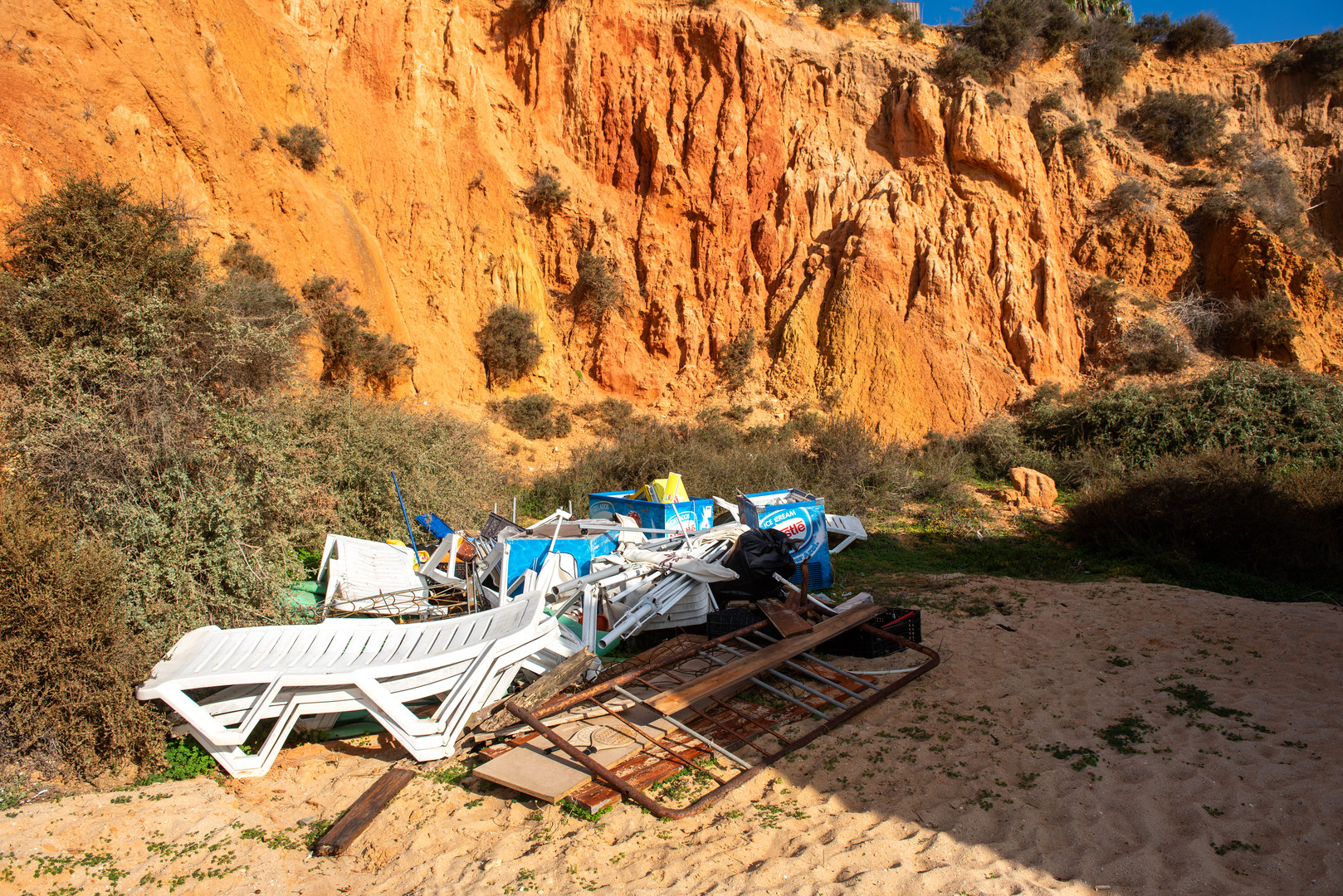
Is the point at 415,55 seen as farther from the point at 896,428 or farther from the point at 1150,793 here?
the point at 1150,793

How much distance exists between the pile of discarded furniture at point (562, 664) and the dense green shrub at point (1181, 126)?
20954 millimetres

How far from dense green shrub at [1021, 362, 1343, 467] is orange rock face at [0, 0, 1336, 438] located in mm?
2830

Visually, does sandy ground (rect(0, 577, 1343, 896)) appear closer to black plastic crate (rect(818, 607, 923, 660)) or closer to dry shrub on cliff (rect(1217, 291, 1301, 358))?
black plastic crate (rect(818, 607, 923, 660))

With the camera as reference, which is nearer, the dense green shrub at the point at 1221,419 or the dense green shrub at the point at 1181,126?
the dense green shrub at the point at 1221,419

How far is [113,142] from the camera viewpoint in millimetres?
10984

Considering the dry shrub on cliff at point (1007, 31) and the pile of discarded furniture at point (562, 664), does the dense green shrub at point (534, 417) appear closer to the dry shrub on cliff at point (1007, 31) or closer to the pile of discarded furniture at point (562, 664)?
the pile of discarded furniture at point (562, 664)

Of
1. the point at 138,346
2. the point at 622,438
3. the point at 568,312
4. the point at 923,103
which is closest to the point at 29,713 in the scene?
the point at 138,346

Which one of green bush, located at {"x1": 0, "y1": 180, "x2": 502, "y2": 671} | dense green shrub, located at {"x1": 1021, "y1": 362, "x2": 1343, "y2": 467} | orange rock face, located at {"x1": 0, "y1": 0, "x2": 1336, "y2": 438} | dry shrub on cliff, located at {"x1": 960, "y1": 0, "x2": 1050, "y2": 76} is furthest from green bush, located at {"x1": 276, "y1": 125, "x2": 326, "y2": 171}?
dry shrub on cliff, located at {"x1": 960, "y1": 0, "x2": 1050, "y2": 76}

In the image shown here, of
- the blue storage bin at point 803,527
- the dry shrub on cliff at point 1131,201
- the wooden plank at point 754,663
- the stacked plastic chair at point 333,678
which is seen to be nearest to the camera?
the stacked plastic chair at point 333,678

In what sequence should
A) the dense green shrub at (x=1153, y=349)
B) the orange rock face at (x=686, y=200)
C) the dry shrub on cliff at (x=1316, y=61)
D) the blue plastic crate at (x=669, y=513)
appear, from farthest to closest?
the dry shrub on cliff at (x=1316, y=61) → the dense green shrub at (x=1153, y=349) → the orange rock face at (x=686, y=200) → the blue plastic crate at (x=669, y=513)

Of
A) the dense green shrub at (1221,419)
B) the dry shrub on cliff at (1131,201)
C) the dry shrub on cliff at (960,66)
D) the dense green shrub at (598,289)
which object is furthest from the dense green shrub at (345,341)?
the dry shrub on cliff at (1131,201)

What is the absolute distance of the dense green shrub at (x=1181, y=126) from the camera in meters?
19.8

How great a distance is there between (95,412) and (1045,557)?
1087 centimetres

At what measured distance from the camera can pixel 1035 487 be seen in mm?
12812
